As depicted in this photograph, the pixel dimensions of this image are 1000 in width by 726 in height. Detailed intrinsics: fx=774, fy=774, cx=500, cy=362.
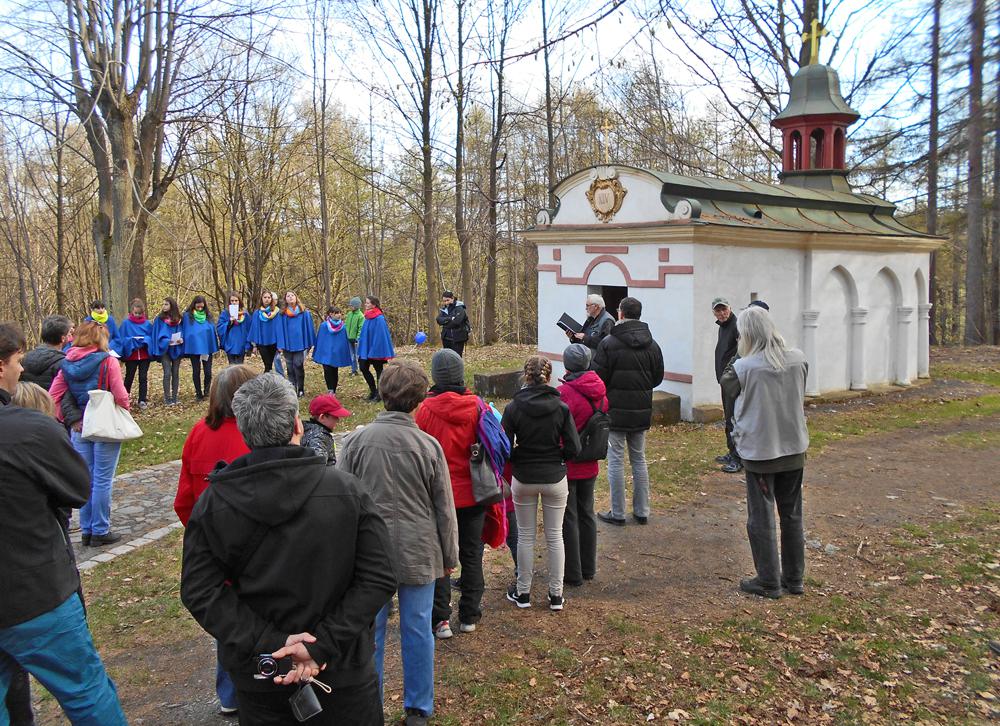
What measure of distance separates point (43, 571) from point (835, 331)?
13.3 m

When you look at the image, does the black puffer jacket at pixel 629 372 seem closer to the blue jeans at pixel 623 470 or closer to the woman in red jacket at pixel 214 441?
the blue jeans at pixel 623 470

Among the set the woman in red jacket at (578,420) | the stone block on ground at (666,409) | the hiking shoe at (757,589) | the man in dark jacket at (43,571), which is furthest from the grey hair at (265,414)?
the stone block on ground at (666,409)

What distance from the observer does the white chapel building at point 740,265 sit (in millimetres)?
11695

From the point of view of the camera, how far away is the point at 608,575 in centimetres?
588

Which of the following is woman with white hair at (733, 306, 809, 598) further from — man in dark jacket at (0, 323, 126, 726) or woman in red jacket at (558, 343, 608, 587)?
man in dark jacket at (0, 323, 126, 726)

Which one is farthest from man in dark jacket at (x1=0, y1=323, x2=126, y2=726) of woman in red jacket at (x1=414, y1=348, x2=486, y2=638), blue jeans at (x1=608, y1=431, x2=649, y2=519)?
blue jeans at (x1=608, y1=431, x2=649, y2=519)

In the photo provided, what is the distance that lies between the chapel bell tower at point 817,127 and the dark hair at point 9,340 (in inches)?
628

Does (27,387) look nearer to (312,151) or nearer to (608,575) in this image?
(608,575)

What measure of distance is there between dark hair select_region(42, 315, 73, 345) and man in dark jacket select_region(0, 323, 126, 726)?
3.38m

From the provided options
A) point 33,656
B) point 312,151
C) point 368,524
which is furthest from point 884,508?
point 312,151

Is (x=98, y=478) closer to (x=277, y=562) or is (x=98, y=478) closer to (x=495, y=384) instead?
(x=277, y=562)

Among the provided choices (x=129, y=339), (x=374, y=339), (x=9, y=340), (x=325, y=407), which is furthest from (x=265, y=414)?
(x=129, y=339)

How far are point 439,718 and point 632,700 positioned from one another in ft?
3.38

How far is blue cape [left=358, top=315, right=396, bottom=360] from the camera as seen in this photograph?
40.6 ft
